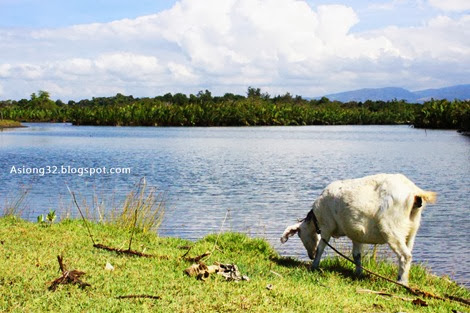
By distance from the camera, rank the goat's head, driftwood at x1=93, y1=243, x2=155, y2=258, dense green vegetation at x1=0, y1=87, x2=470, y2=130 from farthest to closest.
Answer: dense green vegetation at x1=0, y1=87, x2=470, y2=130 < the goat's head < driftwood at x1=93, y1=243, x2=155, y2=258

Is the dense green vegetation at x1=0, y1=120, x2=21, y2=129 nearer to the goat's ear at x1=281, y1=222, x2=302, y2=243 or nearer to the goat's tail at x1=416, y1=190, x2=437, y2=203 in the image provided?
the goat's ear at x1=281, y1=222, x2=302, y2=243

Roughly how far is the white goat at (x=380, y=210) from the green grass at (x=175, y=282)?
691 millimetres

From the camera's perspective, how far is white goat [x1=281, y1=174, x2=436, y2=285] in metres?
8.14

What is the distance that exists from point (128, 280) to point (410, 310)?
358 cm

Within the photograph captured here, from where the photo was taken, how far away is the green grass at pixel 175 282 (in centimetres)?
645

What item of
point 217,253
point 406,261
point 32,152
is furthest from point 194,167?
point 406,261

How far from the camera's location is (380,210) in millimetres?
8219

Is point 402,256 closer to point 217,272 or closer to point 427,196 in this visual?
point 427,196

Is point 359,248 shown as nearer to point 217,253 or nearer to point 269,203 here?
point 217,253

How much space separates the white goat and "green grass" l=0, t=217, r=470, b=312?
27.2 inches
